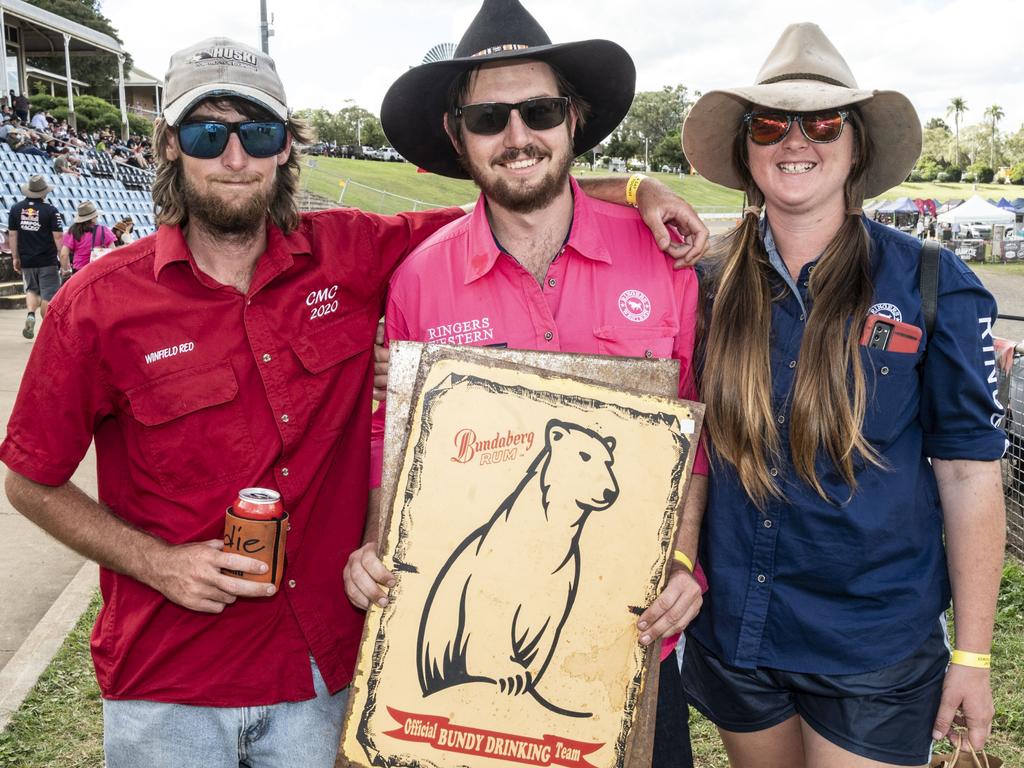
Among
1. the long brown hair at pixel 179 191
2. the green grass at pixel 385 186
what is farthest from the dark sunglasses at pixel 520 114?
the green grass at pixel 385 186

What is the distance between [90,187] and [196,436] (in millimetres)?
27421

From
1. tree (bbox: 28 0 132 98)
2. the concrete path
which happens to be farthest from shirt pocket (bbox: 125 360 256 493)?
tree (bbox: 28 0 132 98)

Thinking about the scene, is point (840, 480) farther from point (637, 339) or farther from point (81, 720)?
point (81, 720)

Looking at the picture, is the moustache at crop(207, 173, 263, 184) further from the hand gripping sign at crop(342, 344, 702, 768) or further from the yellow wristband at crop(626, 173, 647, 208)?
the yellow wristband at crop(626, 173, 647, 208)

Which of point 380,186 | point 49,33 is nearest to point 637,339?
point 380,186

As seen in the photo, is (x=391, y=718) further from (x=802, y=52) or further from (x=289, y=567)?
(x=802, y=52)

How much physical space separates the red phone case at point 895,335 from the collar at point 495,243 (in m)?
0.73

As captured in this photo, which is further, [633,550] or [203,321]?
[203,321]

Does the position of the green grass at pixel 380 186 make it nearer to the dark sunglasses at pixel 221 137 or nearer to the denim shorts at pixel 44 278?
the denim shorts at pixel 44 278

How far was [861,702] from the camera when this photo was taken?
2369 millimetres

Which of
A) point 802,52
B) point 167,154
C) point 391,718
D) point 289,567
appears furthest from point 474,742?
point 802,52

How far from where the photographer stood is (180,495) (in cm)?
235

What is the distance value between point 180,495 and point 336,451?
1.42 feet

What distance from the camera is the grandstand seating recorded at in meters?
22.2
